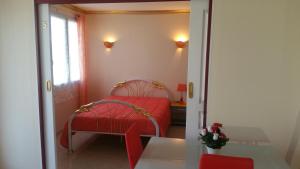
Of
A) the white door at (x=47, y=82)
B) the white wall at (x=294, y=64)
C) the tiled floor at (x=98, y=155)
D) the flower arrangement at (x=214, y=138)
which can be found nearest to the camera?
the flower arrangement at (x=214, y=138)

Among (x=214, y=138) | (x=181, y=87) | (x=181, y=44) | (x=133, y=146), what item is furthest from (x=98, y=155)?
(x=181, y=44)

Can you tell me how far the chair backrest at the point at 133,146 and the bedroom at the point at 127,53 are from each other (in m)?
2.85

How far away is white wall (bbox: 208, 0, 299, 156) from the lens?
2166mm

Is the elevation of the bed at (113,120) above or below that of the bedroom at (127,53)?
below

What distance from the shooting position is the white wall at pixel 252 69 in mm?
2166

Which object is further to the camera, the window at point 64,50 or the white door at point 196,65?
the window at point 64,50

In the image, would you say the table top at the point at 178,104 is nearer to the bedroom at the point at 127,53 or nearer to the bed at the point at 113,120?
the bedroom at the point at 127,53

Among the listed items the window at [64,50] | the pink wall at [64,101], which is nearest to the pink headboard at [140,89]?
the pink wall at [64,101]

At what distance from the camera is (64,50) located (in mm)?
4609

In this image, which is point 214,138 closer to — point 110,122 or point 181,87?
point 110,122

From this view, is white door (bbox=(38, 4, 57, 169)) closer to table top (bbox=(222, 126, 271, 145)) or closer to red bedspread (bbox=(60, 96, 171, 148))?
red bedspread (bbox=(60, 96, 171, 148))

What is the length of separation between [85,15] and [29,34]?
3013mm

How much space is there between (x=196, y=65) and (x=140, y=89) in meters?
3.16

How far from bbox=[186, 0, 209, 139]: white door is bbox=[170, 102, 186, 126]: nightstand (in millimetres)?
2516
